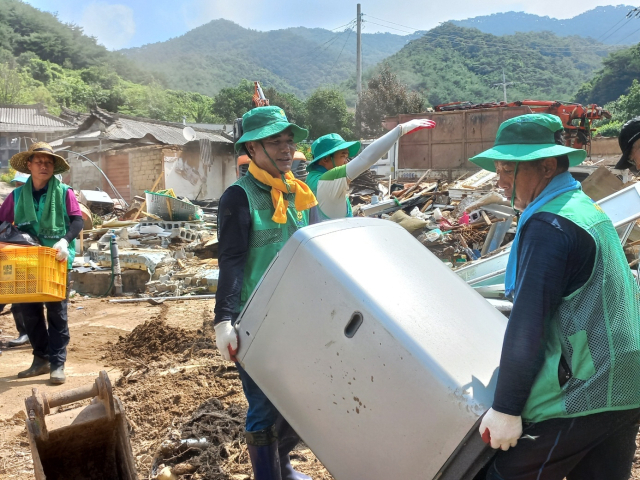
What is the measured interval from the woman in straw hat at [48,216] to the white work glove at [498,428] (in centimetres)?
367

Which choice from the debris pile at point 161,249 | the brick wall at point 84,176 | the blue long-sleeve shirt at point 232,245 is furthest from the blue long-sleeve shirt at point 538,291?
the brick wall at point 84,176

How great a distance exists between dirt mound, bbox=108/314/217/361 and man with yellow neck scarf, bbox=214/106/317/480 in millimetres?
2743

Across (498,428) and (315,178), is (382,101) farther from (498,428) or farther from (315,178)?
(498,428)

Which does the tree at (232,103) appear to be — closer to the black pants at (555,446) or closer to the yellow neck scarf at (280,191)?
the yellow neck scarf at (280,191)

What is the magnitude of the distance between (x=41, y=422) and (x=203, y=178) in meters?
22.0

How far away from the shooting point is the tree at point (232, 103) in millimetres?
49062

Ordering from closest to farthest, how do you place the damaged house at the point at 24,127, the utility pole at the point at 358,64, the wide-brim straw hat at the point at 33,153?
the wide-brim straw hat at the point at 33,153, the damaged house at the point at 24,127, the utility pole at the point at 358,64

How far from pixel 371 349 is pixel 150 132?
26752mm

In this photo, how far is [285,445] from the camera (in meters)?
2.52

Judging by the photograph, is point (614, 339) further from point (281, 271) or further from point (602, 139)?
point (602, 139)

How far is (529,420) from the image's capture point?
1.45 metres

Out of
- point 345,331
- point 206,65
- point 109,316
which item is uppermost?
point 206,65

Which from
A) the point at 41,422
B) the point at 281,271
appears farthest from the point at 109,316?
the point at 281,271

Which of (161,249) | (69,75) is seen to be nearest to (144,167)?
(161,249)
